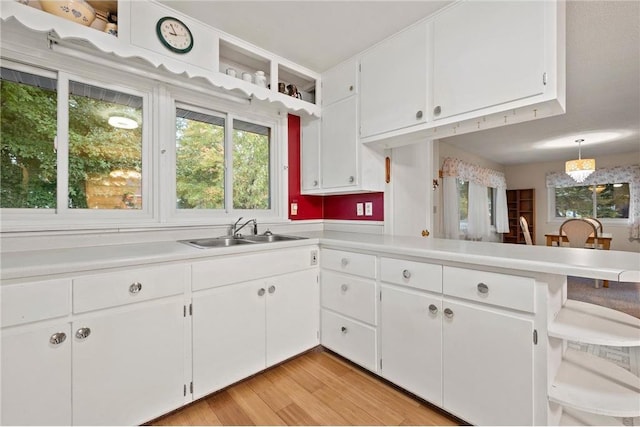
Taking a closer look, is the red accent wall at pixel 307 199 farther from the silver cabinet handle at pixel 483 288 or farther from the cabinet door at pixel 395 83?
the silver cabinet handle at pixel 483 288

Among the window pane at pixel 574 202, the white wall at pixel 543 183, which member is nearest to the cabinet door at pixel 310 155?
the white wall at pixel 543 183

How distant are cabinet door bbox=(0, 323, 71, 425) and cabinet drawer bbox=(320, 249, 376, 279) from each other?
1.45 meters

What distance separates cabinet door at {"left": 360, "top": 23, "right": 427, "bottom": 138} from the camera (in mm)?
1809

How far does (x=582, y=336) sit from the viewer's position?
113 cm

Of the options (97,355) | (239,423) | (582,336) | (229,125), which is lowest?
(239,423)

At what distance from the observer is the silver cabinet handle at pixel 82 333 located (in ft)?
3.97

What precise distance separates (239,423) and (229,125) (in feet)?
6.59

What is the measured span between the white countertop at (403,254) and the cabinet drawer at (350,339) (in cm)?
56

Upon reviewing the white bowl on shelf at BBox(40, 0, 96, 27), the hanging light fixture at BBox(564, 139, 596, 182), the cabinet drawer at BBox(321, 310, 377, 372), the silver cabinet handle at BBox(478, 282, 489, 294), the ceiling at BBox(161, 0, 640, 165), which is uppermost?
the ceiling at BBox(161, 0, 640, 165)

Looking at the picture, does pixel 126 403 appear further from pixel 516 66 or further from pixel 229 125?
pixel 516 66

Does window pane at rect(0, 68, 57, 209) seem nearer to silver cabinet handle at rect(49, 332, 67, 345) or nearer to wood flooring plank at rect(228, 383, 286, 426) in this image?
silver cabinet handle at rect(49, 332, 67, 345)

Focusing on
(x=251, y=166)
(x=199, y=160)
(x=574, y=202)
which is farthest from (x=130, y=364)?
(x=574, y=202)

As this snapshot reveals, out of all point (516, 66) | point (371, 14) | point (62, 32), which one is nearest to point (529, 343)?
point (516, 66)

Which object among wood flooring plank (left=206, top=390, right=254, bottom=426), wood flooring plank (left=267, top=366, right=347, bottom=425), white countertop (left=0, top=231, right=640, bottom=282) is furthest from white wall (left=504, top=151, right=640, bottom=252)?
wood flooring plank (left=206, top=390, right=254, bottom=426)
